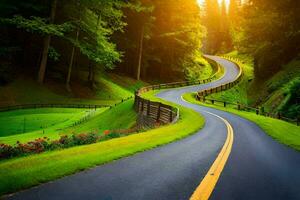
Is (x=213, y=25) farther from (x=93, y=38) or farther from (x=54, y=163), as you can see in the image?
(x=54, y=163)

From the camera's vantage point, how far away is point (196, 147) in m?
13.6

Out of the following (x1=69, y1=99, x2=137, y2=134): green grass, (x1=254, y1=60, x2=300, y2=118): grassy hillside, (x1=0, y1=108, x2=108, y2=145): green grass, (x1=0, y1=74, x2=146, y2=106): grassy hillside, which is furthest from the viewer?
(x1=0, y1=74, x2=146, y2=106): grassy hillside

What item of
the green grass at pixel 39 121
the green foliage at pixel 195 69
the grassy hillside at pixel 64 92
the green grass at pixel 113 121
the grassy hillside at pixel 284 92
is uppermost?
the green foliage at pixel 195 69

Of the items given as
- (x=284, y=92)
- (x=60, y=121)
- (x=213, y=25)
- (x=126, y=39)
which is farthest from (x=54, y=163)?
(x=213, y=25)

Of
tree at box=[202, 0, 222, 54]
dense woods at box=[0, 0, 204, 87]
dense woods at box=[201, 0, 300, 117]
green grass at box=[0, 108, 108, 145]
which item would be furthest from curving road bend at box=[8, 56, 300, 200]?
tree at box=[202, 0, 222, 54]

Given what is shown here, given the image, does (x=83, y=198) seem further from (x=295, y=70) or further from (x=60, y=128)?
(x=295, y=70)

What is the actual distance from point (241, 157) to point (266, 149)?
3389mm

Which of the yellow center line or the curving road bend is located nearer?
the curving road bend

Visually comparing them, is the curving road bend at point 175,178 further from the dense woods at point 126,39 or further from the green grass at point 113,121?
the dense woods at point 126,39

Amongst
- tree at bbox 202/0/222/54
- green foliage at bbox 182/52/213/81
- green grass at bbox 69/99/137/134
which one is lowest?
green grass at bbox 69/99/137/134

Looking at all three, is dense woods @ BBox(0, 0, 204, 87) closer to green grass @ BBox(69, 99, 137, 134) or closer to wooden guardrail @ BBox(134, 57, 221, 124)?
green grass @ BBox(69, 99, 137, 134)

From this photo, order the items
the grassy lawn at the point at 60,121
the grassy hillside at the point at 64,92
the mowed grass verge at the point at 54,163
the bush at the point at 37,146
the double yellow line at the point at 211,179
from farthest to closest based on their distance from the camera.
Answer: the grassy hillside at the point at 64,92, the grassy lawn at the point at 60,121, the bush at the point at 37,146, the mowed grass verge at the point at 54,163, the double yellow line at the point at 211,179

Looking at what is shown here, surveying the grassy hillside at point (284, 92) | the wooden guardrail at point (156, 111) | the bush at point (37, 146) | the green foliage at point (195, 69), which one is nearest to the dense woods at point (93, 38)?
the green foliage at point (195, 69)

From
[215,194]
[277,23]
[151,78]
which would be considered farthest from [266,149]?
[151,78]
